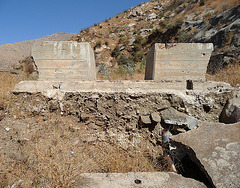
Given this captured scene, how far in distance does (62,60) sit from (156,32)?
15487mm

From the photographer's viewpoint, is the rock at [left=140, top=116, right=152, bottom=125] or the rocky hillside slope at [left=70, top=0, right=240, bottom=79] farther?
the rocky hillside slope at [left=70, top=0, right=240, bottom=79]

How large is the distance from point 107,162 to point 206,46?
289cm

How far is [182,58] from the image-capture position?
10.0 feet

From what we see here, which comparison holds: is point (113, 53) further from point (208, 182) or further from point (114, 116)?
point (208, 182)

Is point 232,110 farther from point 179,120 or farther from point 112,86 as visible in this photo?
point 112,86

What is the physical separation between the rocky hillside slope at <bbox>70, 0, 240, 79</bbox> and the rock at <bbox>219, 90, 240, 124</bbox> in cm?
364

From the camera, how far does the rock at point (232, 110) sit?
2568mm

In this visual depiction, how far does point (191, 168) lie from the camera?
216 cm

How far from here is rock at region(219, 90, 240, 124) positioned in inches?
101

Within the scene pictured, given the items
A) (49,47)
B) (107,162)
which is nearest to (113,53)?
(49,47)

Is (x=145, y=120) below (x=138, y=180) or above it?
above

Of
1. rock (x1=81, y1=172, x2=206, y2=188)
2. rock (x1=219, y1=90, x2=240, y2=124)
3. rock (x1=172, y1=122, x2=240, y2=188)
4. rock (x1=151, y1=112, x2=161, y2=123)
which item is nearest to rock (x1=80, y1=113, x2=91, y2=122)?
rock (x1=151, y1=112, x2=161, y2=123)

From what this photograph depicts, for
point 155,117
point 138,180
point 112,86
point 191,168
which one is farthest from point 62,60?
point 191,168

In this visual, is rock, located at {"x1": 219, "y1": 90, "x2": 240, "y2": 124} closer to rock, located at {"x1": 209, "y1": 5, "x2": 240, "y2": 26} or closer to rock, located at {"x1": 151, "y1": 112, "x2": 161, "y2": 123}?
rock, located at {"x1": 151, "y1": 112, "x2": 161, "y2": 123}
